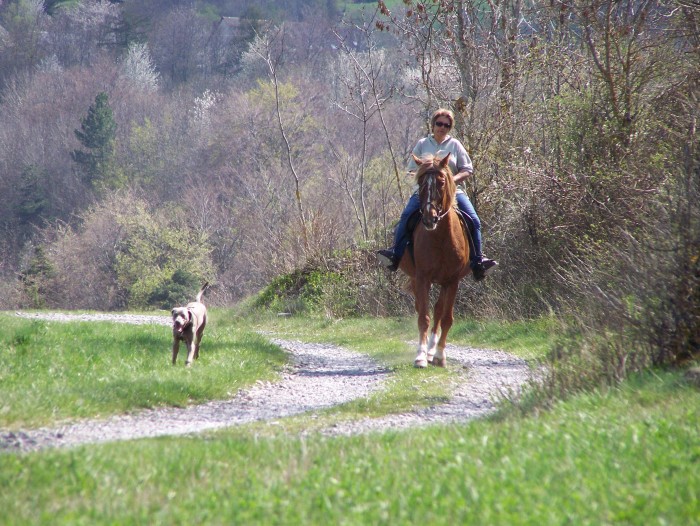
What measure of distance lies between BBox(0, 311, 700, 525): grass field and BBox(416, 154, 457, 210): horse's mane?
4928 mm

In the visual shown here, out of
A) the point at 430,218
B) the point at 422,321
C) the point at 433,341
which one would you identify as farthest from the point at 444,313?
the point at 430,218

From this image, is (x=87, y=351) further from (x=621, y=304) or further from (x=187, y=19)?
(x=187, y=19)

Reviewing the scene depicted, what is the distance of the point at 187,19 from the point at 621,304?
82.2 m

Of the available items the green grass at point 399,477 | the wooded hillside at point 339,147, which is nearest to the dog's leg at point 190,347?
the wooded hillside at point 339,147

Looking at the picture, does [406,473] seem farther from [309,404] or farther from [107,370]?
[107,370]

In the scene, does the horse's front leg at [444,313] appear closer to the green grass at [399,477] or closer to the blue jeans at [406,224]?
the blue jeans at [406,224]

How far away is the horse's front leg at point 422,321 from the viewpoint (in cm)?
1166

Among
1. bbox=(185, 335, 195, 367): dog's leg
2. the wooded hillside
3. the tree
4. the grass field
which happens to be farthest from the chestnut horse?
the tree

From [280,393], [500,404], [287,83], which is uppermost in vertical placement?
[287,83]

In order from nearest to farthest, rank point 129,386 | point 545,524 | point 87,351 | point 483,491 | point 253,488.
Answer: point 545,524
point 483,491
point 253,488
point 129,386
point 87,351

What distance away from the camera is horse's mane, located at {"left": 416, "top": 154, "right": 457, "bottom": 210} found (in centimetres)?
1155

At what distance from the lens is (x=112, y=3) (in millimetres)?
84500

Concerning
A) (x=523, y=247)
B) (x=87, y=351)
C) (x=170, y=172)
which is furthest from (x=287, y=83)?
(x=87, y=351)

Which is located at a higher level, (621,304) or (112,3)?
(112,3)
